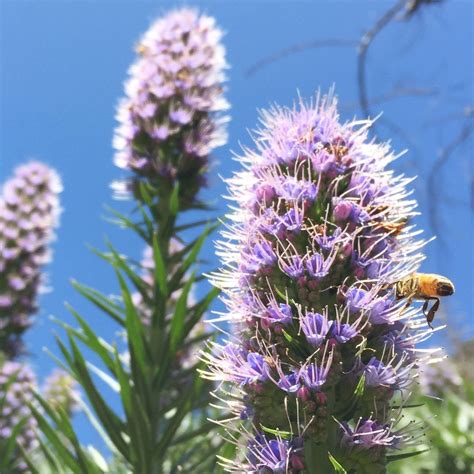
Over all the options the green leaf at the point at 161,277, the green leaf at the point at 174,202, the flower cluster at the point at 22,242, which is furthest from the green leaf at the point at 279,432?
the flower cluster at the point at 22,242

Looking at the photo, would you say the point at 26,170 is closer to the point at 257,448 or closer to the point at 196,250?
the point at 196,250

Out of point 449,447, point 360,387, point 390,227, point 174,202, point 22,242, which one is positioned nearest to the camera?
point 360,387

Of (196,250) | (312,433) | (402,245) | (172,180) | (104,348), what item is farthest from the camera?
(172,180)

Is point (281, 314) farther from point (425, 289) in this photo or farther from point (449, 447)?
point (449, 447)

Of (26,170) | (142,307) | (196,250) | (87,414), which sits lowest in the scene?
(87,414)

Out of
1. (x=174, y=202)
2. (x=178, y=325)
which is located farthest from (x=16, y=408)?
(x=178, y=325)

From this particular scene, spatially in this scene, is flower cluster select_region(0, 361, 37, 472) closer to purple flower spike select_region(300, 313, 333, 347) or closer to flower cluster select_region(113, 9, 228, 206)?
flower cluster select_region(113, 9, 228, 206)

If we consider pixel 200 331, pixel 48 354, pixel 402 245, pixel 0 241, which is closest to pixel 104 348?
pixel 48 354
